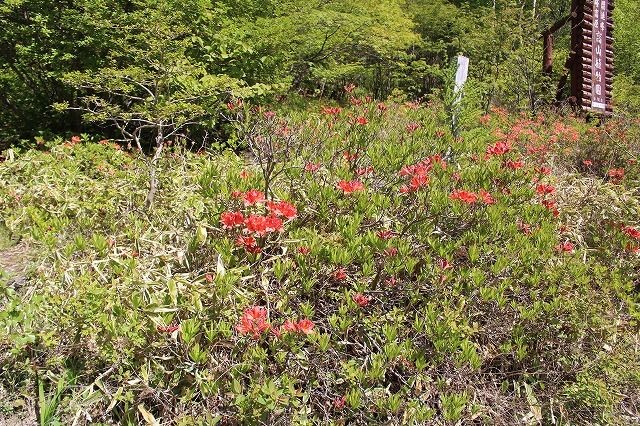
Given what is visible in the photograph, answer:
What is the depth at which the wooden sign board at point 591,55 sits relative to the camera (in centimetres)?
853

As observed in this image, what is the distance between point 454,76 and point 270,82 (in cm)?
351

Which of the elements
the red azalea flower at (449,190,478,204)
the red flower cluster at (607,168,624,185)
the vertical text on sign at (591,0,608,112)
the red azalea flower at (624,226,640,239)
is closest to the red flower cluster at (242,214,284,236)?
the red azalea flower at (449,190,478,204)

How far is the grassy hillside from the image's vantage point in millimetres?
1811

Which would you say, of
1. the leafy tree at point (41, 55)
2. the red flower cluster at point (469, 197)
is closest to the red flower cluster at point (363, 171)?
the red flower cluster at point (469, 197)

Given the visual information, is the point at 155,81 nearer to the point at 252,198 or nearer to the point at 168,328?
the point at 252,198

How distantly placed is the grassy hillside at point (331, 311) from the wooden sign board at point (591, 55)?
7.08m

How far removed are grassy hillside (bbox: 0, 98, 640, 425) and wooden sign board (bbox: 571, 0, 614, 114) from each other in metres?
7.08

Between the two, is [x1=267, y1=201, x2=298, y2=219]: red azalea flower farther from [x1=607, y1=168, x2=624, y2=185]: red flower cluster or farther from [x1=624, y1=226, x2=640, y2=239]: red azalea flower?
[x1=607, y1=168, x2=624, y2=185]: red flower cluster

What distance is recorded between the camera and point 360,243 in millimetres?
2070

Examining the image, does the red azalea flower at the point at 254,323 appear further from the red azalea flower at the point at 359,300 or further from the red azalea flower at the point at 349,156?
the red azalea flower at the point at 349,156

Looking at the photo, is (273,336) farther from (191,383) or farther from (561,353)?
(561,353)

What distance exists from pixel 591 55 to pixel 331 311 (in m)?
9.09

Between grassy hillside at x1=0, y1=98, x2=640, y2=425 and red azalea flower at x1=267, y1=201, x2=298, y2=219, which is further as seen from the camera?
red azalea flower at x1=267, y1=201, x2=298, y2=219

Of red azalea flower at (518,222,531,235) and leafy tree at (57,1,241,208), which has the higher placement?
leafy tree at (57,1,241,208)
